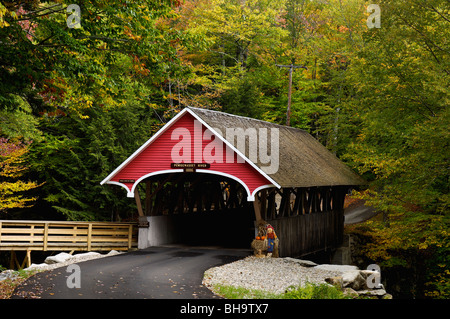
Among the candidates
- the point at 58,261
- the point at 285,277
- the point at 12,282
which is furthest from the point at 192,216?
the point at 12,282

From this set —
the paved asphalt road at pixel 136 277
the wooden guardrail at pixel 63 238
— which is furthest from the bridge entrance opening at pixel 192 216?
the paved asphalt road at pixel 136 277

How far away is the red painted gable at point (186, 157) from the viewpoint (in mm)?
16953

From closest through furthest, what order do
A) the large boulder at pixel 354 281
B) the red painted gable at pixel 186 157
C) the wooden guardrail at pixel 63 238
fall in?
the large boulder at pixel 354 281, the red painted gable at pixel 186 157, the wooden guardrail at pixel 63 238

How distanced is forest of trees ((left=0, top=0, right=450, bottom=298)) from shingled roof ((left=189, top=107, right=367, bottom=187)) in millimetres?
1408

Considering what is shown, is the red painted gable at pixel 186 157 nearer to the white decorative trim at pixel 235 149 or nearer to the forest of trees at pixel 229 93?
the white decorative trim at pixel 235 149

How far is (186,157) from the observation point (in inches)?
709

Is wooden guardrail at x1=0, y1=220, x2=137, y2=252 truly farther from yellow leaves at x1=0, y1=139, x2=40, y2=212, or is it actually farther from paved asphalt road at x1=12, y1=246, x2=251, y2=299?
yellow leaves at x1=0, y1=139, x2=40, y2=212

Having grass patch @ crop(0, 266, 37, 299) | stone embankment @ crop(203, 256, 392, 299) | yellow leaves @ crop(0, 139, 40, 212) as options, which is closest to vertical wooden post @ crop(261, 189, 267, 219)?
stone embankment @ crop(203, 256, 392, 299)

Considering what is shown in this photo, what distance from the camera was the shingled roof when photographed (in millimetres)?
17386

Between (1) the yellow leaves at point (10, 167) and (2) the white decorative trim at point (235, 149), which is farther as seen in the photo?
(1) the yellow leaves at point (10, 167)

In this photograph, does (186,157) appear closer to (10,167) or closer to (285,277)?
(285,277)

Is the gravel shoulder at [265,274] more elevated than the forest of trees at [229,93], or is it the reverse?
the forest of trees at [229,93]

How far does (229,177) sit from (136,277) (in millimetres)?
5836

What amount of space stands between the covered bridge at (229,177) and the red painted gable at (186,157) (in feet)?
0.11
